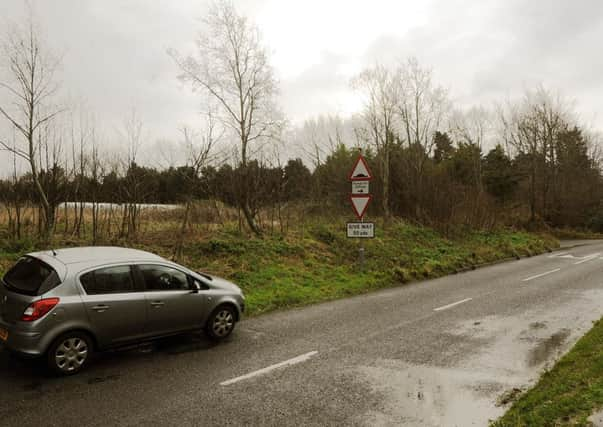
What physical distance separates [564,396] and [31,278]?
677 centimetres

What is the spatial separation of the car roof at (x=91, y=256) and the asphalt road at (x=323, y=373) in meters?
1.49

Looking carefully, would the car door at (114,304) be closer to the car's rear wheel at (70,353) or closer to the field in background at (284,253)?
the car's rear wheel at (70,353)

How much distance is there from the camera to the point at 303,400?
187 inches

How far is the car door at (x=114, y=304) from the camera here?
5633 mm

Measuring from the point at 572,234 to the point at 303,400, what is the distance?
44.3 m

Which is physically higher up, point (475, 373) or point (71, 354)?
point (71, 354)

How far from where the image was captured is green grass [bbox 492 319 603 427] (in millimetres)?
3775

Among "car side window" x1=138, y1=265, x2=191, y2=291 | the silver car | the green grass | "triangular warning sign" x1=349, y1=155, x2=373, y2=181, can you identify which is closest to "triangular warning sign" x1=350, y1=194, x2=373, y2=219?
"triangular warning sign" x1=349, y1=155, x2=373, y2=181

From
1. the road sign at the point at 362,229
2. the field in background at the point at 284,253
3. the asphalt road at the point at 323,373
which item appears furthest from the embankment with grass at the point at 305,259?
the asphalt road at the point at 323,373

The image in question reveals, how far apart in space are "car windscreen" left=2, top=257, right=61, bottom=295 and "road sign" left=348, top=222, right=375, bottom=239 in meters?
9.51

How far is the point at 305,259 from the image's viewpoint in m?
14.6

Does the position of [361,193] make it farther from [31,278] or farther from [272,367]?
[31,278]

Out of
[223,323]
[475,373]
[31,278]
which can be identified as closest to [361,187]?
[223,323]

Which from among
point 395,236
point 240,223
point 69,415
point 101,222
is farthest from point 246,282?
point 395,236
